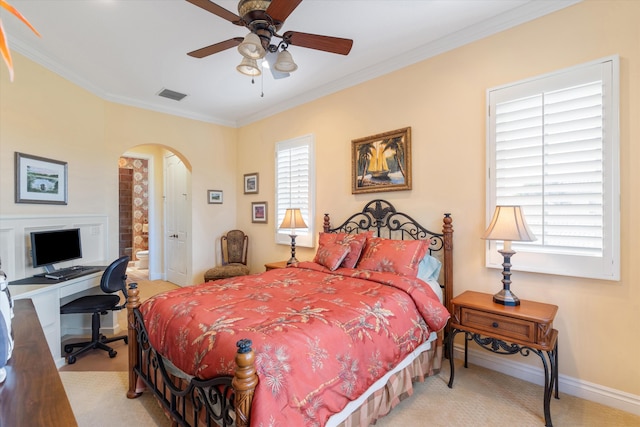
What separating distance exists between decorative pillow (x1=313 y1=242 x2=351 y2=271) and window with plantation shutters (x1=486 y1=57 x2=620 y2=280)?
4.30ft

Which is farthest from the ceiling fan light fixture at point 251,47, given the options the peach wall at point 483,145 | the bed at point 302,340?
the peach wall at point 483,145

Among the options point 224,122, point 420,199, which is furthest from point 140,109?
point 420,199

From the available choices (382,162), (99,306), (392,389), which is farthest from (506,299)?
(99,306)

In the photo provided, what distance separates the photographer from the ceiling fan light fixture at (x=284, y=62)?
230 cm

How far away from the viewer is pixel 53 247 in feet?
10.4

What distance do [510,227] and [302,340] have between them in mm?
1750

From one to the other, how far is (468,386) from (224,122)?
5105 millimetres

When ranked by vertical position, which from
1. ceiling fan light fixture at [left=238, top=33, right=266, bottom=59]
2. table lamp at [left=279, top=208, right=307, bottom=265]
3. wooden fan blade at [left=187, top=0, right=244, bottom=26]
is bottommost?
table lamp at [left=279, top=208, right=307, bottom=265]

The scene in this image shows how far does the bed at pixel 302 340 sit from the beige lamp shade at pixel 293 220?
1.00 m

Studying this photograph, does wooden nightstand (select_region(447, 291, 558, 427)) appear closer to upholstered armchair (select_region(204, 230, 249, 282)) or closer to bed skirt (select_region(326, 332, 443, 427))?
bed skirt (select_region(326, 332, 443, 427))

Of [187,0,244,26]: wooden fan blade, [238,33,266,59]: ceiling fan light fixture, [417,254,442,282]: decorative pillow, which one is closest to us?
[187,0,244,26]: wooden fan blade

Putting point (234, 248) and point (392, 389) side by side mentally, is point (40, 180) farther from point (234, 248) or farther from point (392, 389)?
point (392, 389)

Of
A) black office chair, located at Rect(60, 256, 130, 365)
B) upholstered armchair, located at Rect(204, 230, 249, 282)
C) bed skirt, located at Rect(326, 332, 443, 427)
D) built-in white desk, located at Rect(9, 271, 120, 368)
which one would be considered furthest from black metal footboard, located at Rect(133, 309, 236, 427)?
upholstered armchair, located at Rect(204, 230, 249, 282)

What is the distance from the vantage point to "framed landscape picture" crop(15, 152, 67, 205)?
300 cm
